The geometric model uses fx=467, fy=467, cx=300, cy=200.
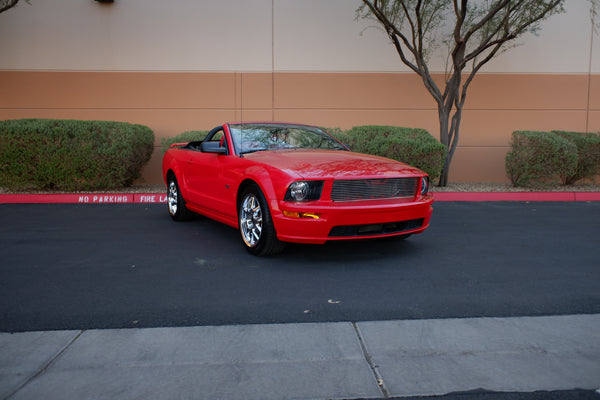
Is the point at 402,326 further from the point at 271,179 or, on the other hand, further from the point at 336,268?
the point at 271,179

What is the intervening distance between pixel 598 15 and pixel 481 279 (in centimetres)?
1086

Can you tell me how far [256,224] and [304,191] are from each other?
2.60 feet

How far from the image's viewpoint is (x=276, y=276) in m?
4.33

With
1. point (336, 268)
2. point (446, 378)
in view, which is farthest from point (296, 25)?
point (446, 378)

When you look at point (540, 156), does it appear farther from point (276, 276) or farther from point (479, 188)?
point (276, 276)

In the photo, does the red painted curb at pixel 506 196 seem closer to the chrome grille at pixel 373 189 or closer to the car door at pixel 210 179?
the chrome grille at pixel 373 189

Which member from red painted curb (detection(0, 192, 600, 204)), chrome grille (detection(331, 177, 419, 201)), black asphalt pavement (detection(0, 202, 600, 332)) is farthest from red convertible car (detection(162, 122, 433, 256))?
red painted curb (detection(0, 192, 600, 204))

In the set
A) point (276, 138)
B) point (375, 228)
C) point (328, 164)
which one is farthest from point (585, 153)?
point (328, 164)

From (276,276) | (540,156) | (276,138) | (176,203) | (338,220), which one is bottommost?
(276,276)

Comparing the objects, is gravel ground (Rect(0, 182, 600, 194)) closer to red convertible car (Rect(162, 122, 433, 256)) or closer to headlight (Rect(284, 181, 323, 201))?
red convertible car (Rect(162, 122, 433, 256))

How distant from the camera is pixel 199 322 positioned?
3.23m

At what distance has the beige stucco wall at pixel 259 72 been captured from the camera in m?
11.5

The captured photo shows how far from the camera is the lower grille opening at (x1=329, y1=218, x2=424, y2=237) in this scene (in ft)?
15.0

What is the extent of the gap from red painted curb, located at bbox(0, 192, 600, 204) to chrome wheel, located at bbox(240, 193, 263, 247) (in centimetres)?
471
